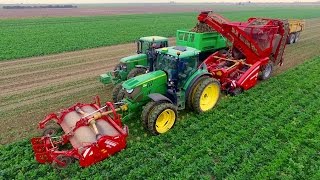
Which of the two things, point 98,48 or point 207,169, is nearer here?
point 207,169

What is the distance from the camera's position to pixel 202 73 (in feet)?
29.6

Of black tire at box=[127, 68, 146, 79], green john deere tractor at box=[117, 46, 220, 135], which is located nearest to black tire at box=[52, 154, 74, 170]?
green john deere tractor at box=[117, 46, 220, 135]

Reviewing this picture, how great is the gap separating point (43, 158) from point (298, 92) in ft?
29.4

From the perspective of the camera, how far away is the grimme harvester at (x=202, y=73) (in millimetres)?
8047

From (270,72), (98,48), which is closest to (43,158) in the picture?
(270,72)

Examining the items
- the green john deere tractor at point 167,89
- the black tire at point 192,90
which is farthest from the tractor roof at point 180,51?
the black tire at point 192,90

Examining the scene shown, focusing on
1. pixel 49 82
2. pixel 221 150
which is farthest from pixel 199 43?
pixel 49 82

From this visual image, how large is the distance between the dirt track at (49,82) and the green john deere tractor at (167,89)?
3.12 m

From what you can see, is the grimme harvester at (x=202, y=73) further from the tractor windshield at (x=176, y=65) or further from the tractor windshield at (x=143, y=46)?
the tractor windshield at (x=143, y=46)

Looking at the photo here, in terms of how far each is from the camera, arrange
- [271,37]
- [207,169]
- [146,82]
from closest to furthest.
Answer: [207,169]
[146,82]
[271,37]

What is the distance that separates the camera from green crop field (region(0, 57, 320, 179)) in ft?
21.2

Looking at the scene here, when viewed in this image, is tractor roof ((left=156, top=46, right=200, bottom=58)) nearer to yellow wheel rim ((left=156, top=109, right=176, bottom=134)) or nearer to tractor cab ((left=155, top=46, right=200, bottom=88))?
tractor cab ((left=155, top=46, right=200, bottom=88))

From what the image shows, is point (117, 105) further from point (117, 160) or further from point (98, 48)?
point (98, 48)

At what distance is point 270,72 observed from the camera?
12.5 metres
